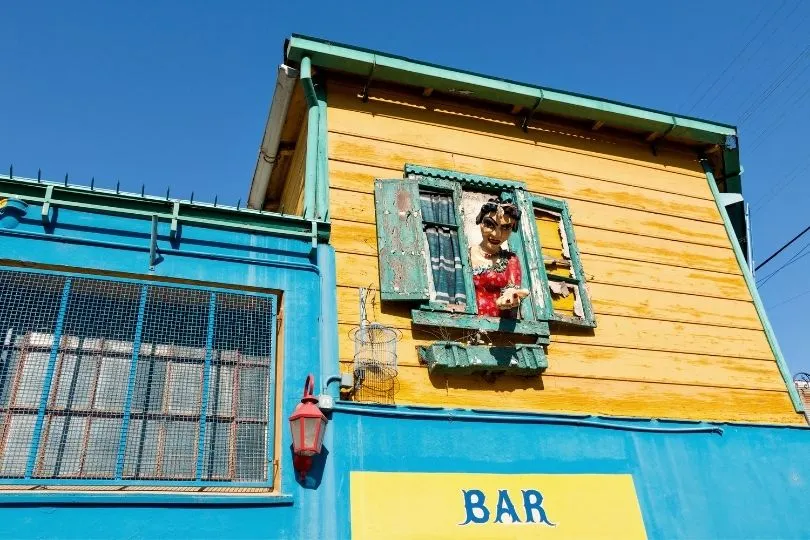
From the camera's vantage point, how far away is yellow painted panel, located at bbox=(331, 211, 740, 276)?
21.4ft

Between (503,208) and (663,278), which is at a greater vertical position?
(503,208)

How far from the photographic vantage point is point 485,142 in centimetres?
775

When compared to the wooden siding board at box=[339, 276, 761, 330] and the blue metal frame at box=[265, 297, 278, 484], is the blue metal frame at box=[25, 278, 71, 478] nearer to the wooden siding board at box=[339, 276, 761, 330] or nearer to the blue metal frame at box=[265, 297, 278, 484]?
the blue metal frame at box=[265, 297, 278, 484]

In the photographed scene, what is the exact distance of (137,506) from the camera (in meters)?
4.38

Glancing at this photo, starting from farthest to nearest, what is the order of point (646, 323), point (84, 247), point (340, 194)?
point (646, 323)
point (340, 194)
point (84, 247)

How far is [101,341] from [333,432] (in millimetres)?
2012

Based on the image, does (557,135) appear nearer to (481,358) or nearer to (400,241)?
(400,241)

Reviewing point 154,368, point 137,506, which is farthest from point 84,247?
point 137,506

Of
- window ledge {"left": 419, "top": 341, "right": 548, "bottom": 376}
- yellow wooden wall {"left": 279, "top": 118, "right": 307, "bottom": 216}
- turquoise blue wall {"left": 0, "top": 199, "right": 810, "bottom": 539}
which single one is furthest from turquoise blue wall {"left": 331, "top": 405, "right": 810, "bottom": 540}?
yellow wooden wall {"left": 279, "top": 118, "right": 307, "bottom": 216}

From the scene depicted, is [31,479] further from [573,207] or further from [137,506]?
[573,207]

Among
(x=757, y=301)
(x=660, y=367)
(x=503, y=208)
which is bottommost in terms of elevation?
(x=660, y=367)

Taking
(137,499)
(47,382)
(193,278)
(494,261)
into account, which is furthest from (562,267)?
(47,382)

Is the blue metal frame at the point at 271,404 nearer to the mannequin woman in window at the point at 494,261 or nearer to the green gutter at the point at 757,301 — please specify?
the mannequin woman in window at the point at 494,261

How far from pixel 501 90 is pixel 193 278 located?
14.4 feet
